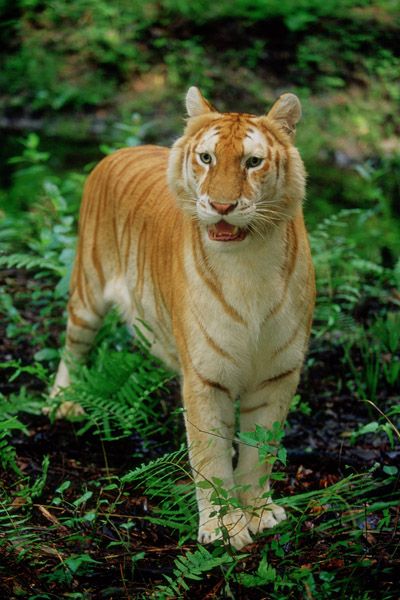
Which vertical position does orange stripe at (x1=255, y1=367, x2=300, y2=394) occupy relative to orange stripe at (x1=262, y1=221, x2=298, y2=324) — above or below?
below

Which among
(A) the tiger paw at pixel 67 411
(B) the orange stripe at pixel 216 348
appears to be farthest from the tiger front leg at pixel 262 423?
(A) the tiger paw at pixel 67 411

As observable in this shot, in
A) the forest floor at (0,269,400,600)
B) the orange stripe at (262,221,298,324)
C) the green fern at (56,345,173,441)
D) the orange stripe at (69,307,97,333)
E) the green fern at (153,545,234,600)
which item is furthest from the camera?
the orange stripe at (69,307,97,333)

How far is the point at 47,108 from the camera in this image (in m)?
14.3

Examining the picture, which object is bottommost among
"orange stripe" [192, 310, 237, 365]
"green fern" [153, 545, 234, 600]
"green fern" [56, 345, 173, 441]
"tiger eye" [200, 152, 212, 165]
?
"green fern" [56, 345, 173, 441]

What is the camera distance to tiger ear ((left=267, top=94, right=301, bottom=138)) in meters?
3.47

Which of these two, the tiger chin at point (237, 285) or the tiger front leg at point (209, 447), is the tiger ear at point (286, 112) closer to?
the tiger chin at point (237, 285)

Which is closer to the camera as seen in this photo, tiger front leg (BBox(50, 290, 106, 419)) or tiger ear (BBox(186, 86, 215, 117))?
tiger ear (BBox(186, 86, 215, 117))

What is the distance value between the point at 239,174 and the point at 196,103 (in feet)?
1.87

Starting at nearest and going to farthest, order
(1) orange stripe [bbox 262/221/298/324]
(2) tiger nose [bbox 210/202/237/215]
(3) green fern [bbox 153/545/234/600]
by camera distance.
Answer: (3) green fern [bbox 153/545/234/600] < (2) tiger nose [bbox 210/202/237/215] < (1) orange stripe [bbox 262/221/298/324]

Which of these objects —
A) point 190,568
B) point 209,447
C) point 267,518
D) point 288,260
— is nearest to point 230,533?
point 267,518

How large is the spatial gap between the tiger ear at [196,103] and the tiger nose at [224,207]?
68 cm

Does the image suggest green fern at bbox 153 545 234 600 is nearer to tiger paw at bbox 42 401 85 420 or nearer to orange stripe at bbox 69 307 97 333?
tiger paw at bbox 42 401 85 420

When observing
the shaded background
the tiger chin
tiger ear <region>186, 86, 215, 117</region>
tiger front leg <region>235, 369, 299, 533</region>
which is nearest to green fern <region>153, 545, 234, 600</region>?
the tiger chin

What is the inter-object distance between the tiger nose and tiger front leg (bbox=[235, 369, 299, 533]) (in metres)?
0.80
